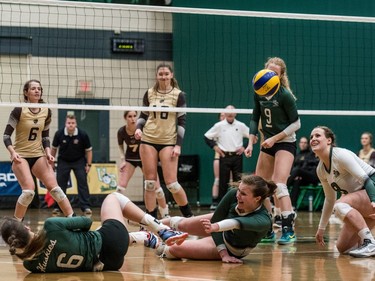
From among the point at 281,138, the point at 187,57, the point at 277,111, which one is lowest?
the point at 281,138

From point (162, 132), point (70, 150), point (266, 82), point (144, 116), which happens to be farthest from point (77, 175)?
point (266, 82)

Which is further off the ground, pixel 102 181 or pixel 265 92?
pixel 265 92

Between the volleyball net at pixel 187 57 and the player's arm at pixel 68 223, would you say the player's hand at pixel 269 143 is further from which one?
the volleyball net at pixel 187 57

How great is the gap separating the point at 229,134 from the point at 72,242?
1022cm

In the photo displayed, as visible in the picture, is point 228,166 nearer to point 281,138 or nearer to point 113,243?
point 281,138

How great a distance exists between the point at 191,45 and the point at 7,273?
40.5ft

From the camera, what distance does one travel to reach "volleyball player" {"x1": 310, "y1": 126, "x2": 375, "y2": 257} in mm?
7566

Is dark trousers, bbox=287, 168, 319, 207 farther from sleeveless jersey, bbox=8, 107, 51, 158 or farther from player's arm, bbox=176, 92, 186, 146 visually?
sleeveless jersey, bbox=8, 107, 51, 158

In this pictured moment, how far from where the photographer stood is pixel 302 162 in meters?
15.9

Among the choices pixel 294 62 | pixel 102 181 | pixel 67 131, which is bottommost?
pixel 102 181

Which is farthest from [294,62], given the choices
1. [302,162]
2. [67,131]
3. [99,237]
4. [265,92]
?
[99,237]

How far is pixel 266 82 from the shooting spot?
8633 millimetres

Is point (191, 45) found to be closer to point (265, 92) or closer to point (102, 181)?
point (102, 181)

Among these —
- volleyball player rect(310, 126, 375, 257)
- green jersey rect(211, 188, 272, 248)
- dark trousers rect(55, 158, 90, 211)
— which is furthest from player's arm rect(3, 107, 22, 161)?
dark trousers rect(55, 158, 90, 211)
